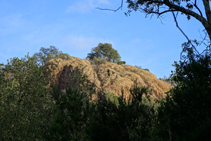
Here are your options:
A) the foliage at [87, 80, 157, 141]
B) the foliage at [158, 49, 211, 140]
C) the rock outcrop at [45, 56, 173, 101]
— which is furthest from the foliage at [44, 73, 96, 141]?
the rock outcrop at [45, 56, 173, 101]

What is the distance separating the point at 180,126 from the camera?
10.9 m

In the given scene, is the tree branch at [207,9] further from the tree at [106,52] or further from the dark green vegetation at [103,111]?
the tree at [106,52]

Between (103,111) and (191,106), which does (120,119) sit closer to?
(103,111)

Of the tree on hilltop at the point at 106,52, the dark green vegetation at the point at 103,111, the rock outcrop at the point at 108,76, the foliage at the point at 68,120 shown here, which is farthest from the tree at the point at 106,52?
the foliage at the point at 68,120

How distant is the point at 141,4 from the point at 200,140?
805cm

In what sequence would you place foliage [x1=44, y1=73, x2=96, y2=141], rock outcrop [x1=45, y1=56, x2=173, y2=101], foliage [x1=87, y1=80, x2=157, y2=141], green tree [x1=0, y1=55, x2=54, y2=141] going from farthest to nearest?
rock outcrop [x1=45, y1=56, x2=173, y2=101] → green tree [x1=0, y1=55, x2=54, y2=141] → foliage [x1=44, y1=73, x2=96, y2=141] → foliage [x1=87, y1=80, x2=157, y2=141]

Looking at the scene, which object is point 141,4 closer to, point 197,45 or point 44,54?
point 197,45

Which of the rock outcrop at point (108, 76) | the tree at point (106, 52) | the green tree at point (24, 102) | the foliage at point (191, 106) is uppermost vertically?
the tree at point (106, 52)

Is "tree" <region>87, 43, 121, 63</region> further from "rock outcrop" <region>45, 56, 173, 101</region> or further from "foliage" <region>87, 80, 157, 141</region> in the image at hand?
"foliage" <region>87, 80, 157, 141</region>

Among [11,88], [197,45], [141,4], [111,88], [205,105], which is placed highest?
[111,88]

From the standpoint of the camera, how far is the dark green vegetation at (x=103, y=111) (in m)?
10.7

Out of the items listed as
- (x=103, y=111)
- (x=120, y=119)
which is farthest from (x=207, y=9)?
(x=103, y=111)

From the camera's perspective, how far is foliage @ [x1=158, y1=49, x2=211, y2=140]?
10.4 m

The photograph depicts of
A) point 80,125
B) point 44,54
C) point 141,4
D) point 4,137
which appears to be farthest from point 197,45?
point 44,54
